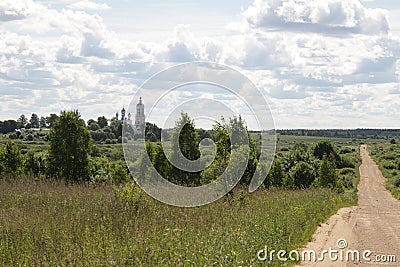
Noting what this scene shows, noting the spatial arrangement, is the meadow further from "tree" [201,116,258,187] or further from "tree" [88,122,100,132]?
"tree" [88,122,100,132]

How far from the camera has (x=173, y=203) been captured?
14273 millimetres

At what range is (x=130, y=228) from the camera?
11.5 metres

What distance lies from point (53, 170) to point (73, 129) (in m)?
1.96

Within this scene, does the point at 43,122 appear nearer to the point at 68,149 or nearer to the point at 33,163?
the point at 33,163

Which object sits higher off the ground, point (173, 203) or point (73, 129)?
point (73, 129)

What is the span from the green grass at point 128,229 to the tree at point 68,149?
798 centimetres

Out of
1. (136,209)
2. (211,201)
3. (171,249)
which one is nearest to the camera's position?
(171,249)

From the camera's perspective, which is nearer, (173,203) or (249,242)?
(249,242)

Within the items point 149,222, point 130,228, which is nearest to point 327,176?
point 149,222

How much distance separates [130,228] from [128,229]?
135 mm

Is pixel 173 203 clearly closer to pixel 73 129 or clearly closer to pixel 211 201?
pixel 211 201

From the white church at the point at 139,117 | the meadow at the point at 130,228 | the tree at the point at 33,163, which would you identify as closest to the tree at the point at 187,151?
the meadow at the point at 130,228

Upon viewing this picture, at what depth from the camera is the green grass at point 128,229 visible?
9625mm

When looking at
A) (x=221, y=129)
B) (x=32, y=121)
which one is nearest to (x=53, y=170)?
(x=221, y=129)
